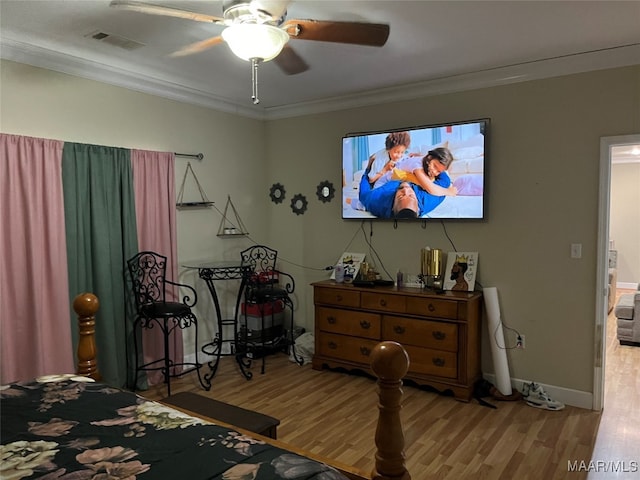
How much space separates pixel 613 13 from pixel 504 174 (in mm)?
1358

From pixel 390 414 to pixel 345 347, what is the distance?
2702 millimetres

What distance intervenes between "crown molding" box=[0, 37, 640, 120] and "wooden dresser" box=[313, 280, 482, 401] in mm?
1750

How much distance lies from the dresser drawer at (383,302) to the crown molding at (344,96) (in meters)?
1.81

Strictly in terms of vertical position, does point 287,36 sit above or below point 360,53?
below

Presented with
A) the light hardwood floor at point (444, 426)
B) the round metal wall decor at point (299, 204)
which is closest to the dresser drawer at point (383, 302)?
the light hardwood floor at point (444, 426)

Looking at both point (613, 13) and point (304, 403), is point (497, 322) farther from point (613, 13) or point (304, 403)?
point (613, 13)

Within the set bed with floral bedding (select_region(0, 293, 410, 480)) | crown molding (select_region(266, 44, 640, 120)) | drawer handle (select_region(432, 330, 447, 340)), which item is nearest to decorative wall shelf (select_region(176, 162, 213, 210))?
crown molding (select_region(266, 44, 640, 120))

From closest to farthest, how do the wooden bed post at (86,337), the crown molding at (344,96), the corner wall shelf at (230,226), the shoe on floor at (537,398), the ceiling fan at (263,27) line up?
1. the ceiling fan at (263,27)
2. the wooden bed post at (86,337)
3. the crown molding at (344,96)
4. the shoe on floor at (537,398)
5. the corner wall shelf at (230,226)

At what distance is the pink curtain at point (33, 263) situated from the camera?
3064 mm

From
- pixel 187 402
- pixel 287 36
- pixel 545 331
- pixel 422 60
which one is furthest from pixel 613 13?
pixel 187 402

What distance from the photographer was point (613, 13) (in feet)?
8.64

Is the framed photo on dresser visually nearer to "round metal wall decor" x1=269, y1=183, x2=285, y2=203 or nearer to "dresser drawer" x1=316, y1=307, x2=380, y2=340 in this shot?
"dresser drawer" x1=316, y1=307, x2=380, y2=340

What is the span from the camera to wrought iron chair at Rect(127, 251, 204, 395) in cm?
364

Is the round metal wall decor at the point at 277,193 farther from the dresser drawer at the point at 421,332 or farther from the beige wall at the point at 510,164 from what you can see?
the dresser drawer at the point at 421,332
